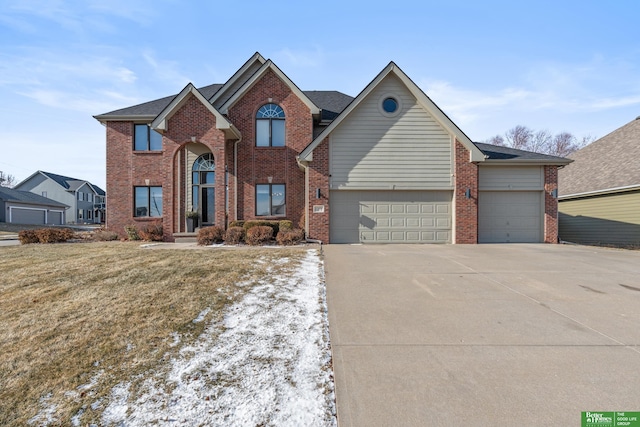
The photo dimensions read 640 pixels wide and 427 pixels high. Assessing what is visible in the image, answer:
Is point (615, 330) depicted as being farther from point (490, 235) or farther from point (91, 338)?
point (490, 235)

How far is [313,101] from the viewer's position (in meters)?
17.4

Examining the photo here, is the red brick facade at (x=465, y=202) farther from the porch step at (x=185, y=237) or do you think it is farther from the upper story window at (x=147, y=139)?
the upper story window at (x=147, y=139)

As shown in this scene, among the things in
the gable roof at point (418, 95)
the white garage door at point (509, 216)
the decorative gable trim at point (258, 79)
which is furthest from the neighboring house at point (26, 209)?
the white garage door at point (509, 216)

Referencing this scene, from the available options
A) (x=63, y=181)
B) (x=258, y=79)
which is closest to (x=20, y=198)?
(x=63, y=181)

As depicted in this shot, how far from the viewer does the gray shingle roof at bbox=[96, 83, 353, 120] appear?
15.7m

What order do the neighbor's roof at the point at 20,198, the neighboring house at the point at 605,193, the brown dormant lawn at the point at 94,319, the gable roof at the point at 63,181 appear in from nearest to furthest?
1. the brown dormant lawn at the point at 94,319
2. the neighboring house at the point at 605,193
3. the neighbor's roof at the point at 20,198
4. the gable roof at the point at 63,181

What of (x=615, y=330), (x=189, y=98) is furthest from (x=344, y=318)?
(x=189, y=98)

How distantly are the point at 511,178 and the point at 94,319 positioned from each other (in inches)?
579

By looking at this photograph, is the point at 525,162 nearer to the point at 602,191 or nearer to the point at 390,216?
the point at 602,191

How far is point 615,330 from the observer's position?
3.97 metres

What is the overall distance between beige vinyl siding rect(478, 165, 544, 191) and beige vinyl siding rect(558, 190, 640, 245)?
449cm

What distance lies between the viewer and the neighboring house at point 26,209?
3188 centimetres

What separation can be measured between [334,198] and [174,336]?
9618mm

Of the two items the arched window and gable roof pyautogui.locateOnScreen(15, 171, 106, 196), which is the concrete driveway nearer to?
the arched window
